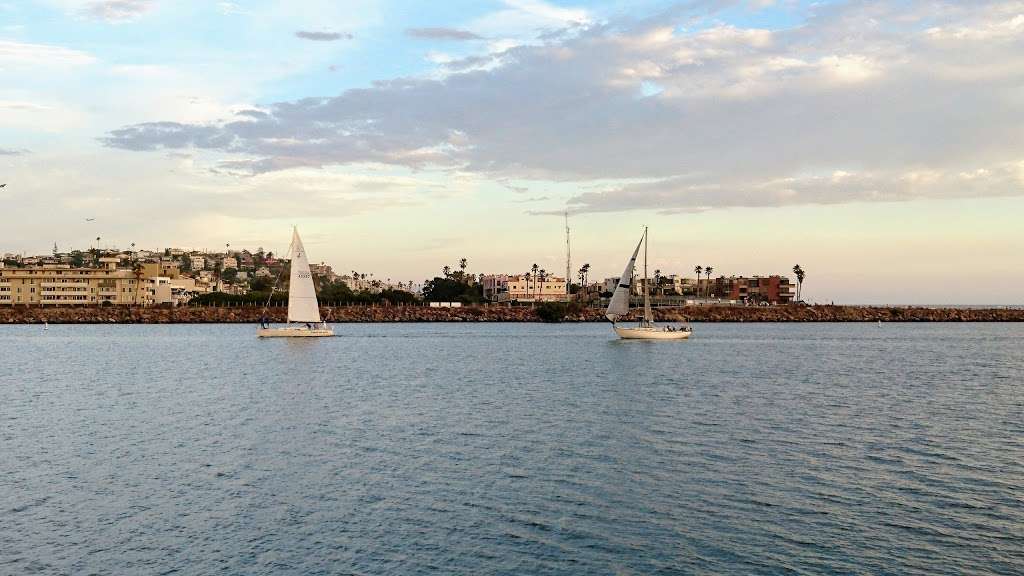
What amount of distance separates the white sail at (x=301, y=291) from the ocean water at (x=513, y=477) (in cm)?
4875

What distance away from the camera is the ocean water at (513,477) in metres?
20.9

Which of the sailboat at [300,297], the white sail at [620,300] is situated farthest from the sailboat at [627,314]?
the sailboat at [300,297]

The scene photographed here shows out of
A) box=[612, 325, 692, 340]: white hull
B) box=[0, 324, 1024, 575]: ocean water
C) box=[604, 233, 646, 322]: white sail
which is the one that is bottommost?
box=[0, 324, 1024, 575]: ocean water

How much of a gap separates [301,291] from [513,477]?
8972cm

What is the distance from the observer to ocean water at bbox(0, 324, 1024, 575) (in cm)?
2091

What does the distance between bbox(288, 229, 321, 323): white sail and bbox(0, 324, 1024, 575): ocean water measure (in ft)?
160

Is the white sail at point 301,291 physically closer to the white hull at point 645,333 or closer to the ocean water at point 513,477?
the white hull at point 645,333

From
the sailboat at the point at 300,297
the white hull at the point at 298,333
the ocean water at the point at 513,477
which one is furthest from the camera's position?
the white hull at the point at 298,333

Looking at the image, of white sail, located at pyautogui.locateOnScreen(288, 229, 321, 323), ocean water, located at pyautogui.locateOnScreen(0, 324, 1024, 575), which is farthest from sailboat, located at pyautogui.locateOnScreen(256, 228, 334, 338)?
ocean water, located at pyautogui.locateOnScreen(0, 324, 1024, 575)

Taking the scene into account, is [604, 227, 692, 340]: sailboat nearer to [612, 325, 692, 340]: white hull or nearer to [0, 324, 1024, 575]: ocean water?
[612, 325, 692, 340]: white hull

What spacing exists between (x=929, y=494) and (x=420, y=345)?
89422mm

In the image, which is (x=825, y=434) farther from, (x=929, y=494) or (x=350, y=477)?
(x=350, y=477)

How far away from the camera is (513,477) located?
28.8m

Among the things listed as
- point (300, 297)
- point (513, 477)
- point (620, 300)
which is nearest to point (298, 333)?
point (300, 297)
